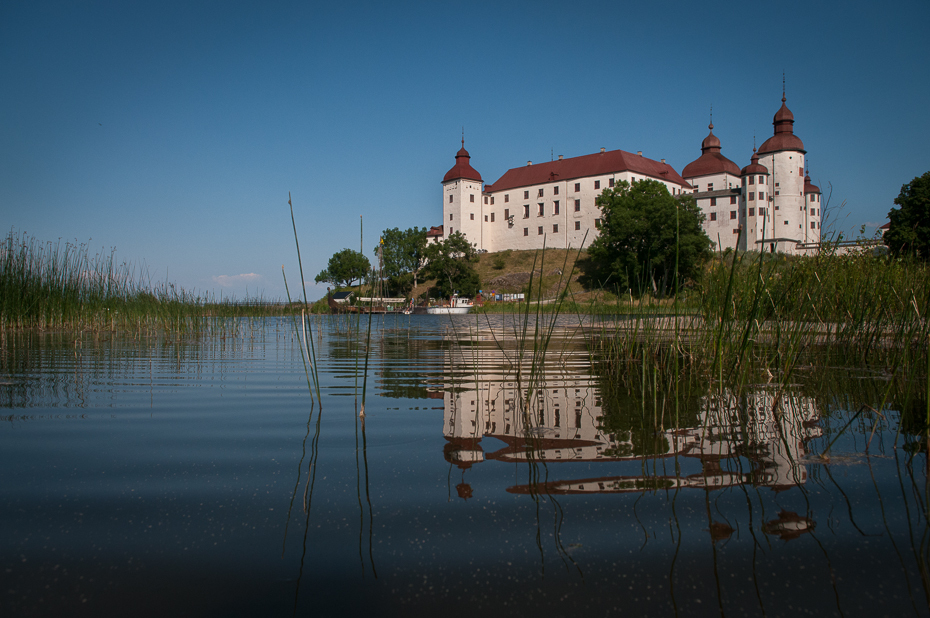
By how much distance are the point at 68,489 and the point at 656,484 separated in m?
1.72

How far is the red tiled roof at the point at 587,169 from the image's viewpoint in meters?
61.3

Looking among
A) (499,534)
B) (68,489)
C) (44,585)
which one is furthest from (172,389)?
(499,534)

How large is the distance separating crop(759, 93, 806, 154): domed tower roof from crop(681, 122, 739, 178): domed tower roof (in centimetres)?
800

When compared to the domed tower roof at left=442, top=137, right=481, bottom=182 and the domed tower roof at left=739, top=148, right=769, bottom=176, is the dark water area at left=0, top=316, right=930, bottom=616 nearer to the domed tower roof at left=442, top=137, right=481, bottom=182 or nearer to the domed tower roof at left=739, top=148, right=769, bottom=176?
the domed tower roof at left=739, top=148, right=769, bottom=176

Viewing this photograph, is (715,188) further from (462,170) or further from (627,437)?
(627,437)

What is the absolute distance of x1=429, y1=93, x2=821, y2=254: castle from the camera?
176 ft

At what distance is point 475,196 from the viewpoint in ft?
224

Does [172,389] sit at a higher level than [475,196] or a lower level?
lower

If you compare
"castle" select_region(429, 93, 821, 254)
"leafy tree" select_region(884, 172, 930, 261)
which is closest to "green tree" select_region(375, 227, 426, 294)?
"castle" select_region(429, 93, 821, 254)

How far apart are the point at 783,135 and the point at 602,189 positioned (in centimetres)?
1709

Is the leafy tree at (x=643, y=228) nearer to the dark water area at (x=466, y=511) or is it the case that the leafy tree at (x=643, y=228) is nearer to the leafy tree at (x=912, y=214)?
the leafy tree at (x=912, y=214)

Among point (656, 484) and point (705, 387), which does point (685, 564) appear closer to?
point (656, 484)

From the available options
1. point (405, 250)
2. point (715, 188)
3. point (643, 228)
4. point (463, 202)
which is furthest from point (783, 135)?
point (405, 250)

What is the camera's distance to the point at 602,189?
59750mm
